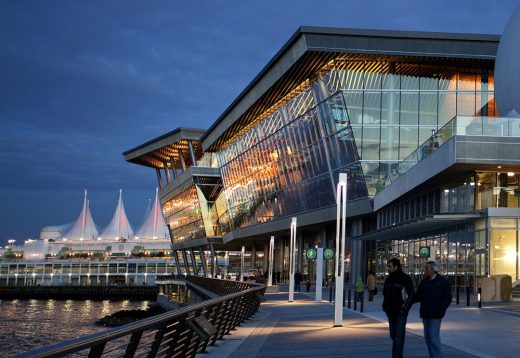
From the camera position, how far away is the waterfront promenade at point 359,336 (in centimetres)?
1430

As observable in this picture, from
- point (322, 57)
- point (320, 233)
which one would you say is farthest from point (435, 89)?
point (320, 233)

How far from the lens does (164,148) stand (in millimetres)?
110938

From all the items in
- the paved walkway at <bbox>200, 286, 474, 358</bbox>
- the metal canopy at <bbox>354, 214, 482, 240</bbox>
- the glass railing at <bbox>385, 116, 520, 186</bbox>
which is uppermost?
the glass railing at <bbox>385, 116, 520, 186</bbox>

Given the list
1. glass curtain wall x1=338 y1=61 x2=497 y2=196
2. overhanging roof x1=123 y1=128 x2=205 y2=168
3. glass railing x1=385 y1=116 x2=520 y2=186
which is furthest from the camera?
overhanging roof x1=123 y1=128 x2=205 y2=168

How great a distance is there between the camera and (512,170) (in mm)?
33125

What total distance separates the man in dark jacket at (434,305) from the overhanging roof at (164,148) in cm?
9151

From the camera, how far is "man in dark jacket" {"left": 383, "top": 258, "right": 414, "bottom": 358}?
1241 centimetres

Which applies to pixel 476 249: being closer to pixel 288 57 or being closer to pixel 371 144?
pixel 371 144

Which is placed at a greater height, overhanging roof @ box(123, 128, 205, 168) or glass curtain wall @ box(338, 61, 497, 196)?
overhanging roof @ box(123, 128, 205, 168)

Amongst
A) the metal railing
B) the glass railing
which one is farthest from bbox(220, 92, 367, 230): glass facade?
the metal railing

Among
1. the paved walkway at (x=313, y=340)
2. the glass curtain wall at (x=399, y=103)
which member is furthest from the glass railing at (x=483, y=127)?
the glass curtain wall at (x=399, y=103)

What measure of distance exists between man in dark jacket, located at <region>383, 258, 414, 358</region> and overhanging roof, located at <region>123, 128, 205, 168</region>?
298 feet

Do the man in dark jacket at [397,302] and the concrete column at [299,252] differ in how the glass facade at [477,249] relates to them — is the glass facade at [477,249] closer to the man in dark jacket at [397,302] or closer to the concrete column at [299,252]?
the man in dark jacket at [397,302]

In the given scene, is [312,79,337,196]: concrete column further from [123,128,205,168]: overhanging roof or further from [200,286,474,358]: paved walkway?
[123,128,205,168]: overhanging roof
